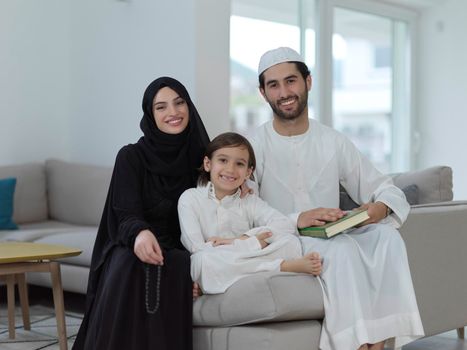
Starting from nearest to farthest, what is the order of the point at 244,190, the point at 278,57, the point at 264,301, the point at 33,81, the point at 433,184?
the point at 264,301, the point at 244,190, the point at 278,57, the point at 433,184, the point at 33,81

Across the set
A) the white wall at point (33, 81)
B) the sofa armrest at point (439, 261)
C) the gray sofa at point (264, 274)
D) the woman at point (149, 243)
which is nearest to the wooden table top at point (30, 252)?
the woman at point (149, 243)

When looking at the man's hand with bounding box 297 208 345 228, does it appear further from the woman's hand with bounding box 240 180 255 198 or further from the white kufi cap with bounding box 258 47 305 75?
the white kufi cap with bounding box 258 47 305 75

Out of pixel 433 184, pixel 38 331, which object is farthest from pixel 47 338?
pixel 433 184

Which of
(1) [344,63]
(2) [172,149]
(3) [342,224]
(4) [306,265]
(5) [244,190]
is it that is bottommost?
(4) [306,265]

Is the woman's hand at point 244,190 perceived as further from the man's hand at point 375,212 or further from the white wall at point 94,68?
the white wall at point 94,68

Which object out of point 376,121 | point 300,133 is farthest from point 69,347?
point 376,121

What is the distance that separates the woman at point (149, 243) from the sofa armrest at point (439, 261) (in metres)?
0.99

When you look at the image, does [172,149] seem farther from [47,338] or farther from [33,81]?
[33,81]

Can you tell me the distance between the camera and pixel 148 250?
288 centimetres

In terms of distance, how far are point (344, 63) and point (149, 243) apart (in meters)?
4.41

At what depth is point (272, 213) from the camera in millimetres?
3209

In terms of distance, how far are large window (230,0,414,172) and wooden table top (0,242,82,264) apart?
267 centimetres

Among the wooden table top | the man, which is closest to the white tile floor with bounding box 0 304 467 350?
the wooden table top

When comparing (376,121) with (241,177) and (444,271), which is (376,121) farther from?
(241,177)
